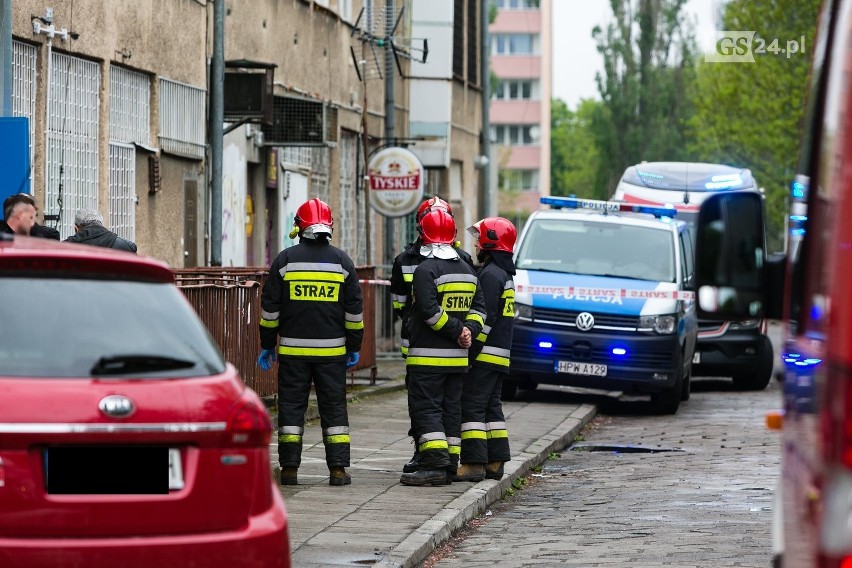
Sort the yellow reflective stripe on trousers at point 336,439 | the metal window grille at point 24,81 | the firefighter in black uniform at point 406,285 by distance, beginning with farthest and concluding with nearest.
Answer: the metal window grille at point 24,81
the firefighter in black uniform at point 406,285
the yellow reflective stripe on trousers at point 336,439

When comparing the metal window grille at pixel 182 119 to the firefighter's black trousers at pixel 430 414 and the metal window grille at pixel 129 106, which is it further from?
the firefighter's black trousers at pixel 430 414

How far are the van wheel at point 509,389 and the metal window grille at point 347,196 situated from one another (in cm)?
885

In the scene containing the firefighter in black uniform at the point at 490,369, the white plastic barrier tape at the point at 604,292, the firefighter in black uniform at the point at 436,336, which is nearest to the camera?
the firefighter in black uniform at the point at 436,336

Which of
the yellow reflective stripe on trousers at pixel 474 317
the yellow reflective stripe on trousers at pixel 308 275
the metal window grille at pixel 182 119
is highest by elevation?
the metal window grille at pixel 182 119

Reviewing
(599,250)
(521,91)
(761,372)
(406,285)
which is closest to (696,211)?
(599,250)

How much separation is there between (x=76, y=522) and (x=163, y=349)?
0.66m

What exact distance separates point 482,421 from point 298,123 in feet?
36.1

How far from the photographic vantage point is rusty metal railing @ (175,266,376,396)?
15.1 m

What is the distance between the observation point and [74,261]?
6.41m

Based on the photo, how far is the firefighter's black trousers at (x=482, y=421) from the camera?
13008 mm

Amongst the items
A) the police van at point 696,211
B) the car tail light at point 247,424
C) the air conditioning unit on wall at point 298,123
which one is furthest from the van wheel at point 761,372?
the car tail light at point 247,424

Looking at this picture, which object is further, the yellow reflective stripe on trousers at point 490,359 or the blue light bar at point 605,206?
the blue light bar at point 605,206

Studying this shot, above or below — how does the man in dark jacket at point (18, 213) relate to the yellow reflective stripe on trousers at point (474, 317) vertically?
above

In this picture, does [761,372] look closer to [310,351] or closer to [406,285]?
[406,285]
